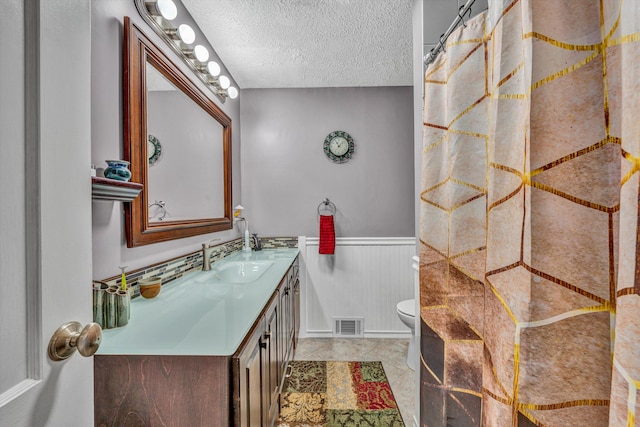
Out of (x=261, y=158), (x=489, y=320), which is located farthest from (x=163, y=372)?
(x=261, y=158)

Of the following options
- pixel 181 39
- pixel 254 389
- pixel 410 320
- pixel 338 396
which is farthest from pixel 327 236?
pixel 181 39

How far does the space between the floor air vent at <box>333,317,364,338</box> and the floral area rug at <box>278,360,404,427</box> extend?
456 millimetres

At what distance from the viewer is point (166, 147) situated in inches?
58.2

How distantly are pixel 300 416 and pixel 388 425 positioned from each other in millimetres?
506

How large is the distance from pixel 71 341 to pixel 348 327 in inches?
98.1

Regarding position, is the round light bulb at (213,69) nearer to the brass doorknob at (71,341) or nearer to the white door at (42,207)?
the white door at (42,207)

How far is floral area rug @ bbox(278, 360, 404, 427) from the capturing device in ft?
5.24

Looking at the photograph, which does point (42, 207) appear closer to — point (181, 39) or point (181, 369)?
point (181, 369)

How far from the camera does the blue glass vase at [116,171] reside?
977 mm

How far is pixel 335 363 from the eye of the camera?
221 cm

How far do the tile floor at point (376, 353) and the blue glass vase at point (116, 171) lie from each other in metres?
1.94

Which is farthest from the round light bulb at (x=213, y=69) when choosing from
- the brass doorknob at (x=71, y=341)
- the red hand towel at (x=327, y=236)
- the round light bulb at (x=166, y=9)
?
the brass doorknob at (x=71, y=341)

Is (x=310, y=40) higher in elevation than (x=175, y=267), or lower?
higher

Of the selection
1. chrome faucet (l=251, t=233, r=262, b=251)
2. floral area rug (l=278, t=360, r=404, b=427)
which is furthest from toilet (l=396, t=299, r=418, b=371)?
chrome faucet (l=251, t=233, r=262, b=251)
